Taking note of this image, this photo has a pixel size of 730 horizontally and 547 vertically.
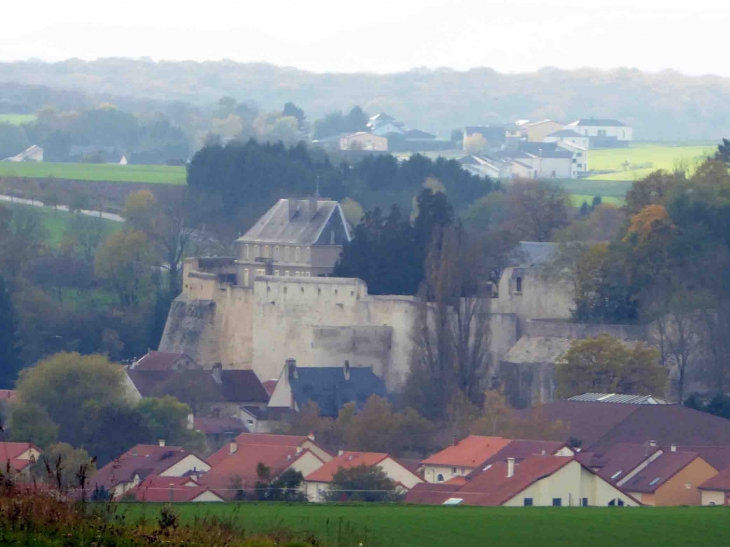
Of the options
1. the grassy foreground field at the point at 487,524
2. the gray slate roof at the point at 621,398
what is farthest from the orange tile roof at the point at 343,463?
the grassy foreground field at the point at 487,524

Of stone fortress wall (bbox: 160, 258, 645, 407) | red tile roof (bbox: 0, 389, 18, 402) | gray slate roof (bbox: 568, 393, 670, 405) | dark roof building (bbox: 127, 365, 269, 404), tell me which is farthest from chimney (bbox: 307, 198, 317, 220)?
gray slate roof (bbox: 568, 393, 670, 405)

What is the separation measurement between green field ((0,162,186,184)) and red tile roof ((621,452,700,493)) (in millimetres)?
48626

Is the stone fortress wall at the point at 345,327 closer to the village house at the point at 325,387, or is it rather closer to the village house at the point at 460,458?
the village house at the point at 325,387

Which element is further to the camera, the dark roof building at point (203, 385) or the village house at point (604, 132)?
the village house at point (604, 132)

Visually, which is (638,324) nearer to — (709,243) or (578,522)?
(709,243)

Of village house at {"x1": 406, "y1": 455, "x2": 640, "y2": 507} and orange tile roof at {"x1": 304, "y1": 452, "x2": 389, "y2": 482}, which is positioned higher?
village house at {"x1": 406, "y1": 455, "x2": 640, "y2": 507}

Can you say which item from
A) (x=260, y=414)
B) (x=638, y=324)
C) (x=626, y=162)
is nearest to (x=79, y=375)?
(x=260, y=414)

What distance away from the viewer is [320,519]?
669 inches

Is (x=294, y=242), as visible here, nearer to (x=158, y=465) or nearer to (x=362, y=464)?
(x=158, y=465)

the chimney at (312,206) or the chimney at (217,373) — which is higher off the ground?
the chimney at (312,206)

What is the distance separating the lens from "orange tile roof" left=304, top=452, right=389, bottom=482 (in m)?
32.5

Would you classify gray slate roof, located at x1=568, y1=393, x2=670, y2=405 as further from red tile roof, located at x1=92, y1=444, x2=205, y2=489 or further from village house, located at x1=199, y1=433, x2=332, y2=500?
red tile roof, located at x1=92, y1=444, x2=205, y2=489

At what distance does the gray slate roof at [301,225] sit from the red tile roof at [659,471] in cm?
2235

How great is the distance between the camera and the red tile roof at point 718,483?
99.9 feet
